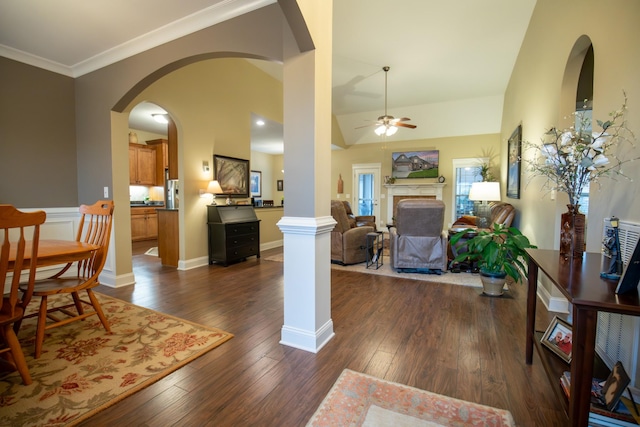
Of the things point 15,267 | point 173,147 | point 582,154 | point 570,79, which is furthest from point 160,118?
point 582,154

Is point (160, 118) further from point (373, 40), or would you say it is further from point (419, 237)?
point (419, 237)

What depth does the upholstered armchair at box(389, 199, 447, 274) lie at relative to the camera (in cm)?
384

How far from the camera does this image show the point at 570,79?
100 inches

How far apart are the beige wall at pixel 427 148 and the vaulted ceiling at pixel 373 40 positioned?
0.41 m

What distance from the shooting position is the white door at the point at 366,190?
346 inches

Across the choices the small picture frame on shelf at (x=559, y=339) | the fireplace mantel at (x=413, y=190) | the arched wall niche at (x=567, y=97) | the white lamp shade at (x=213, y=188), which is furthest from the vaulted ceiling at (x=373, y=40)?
the small picture frame on shelf at (x=559, y=339)

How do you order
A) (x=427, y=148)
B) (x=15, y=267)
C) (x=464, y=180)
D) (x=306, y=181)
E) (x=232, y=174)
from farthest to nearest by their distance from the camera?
(x=427, y=148) → (x=464, y=180) → (x=232, y=174) → (x=306, y=181) → (x=15, y=267)

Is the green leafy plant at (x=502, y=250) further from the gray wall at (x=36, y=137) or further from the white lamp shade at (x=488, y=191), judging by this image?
the gray wall at (x=36, y=137)

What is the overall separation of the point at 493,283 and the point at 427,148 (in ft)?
19.1

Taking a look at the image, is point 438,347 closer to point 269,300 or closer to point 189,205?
point 269,300

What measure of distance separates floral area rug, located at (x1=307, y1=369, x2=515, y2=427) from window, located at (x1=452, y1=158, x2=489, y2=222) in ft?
23.5

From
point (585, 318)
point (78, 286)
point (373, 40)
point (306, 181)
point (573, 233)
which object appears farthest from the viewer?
point (373, 40)

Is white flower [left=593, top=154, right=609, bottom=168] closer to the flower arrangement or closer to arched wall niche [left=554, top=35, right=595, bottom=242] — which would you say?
the flower arrangement

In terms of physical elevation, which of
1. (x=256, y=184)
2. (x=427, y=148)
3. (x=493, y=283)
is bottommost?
(x=493, y=283)
